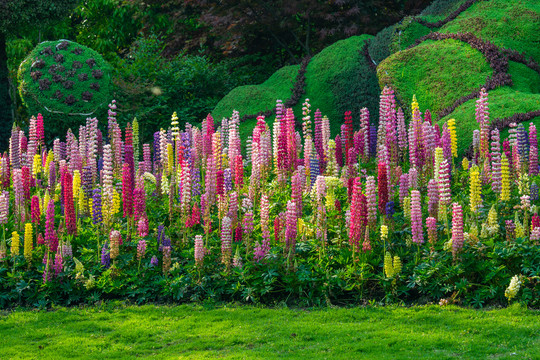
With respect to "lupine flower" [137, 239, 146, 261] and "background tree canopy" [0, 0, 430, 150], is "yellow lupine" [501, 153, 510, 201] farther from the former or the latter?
"background tree canopy" [0, 0, 430, 150]

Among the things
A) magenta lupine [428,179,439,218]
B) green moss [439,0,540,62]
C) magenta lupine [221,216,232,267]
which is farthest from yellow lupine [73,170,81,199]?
green moss [439,0,540,62]

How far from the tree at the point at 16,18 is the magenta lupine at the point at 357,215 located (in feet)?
40.7

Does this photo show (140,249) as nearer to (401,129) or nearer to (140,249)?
(140,249)

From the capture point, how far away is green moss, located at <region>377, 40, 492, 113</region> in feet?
47.5

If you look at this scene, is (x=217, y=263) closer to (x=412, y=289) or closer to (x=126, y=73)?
(x=412, y=289)

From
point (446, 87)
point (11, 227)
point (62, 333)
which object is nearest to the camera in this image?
point (62, 333)

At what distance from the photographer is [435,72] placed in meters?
14.9

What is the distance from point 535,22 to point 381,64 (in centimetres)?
354

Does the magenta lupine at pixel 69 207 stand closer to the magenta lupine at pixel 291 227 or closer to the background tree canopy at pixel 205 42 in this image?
the magenta lupine at pixel 291 227

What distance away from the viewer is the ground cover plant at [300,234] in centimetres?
870

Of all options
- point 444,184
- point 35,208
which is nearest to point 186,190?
point 35,208

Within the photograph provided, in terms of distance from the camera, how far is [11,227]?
11039 mm

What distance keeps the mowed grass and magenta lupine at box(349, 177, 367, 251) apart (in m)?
0.92

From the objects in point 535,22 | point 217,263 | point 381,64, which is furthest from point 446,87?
point 217,263
